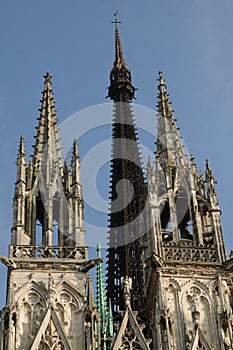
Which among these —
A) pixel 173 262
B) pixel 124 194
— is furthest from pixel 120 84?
pixel 173 262

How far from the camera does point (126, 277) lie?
3350 centimetres

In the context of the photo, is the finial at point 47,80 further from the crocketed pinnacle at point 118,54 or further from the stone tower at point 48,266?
the crocketed pinnacle at point 118,54

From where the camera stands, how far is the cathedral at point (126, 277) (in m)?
28.8

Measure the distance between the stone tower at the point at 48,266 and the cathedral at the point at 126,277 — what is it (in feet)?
0.11

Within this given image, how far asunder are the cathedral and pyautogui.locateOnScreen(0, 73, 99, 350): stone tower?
3 cm

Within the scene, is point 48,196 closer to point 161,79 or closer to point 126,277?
point 126,277

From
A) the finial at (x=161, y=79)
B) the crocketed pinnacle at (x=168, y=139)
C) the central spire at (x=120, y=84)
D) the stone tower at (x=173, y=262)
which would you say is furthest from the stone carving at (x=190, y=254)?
the central spire at (x=120, y=84)

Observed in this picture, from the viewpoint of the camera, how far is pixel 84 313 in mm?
28891

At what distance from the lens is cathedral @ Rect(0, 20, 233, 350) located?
2883 cm

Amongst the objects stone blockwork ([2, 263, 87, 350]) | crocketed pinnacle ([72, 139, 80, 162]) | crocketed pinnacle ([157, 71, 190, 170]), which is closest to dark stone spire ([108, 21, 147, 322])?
crocketed pinnacle ([157, 71, 190, 170])

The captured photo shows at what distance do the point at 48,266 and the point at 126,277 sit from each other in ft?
14.5

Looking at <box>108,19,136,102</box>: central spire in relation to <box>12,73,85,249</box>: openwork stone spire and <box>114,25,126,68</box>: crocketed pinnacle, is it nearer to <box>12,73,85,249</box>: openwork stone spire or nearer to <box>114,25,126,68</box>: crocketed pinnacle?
<box>114,25,126,68</box>: crocketed pinnacle

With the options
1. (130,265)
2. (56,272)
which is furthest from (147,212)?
(130,265)

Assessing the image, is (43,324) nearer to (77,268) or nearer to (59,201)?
(77,268)
